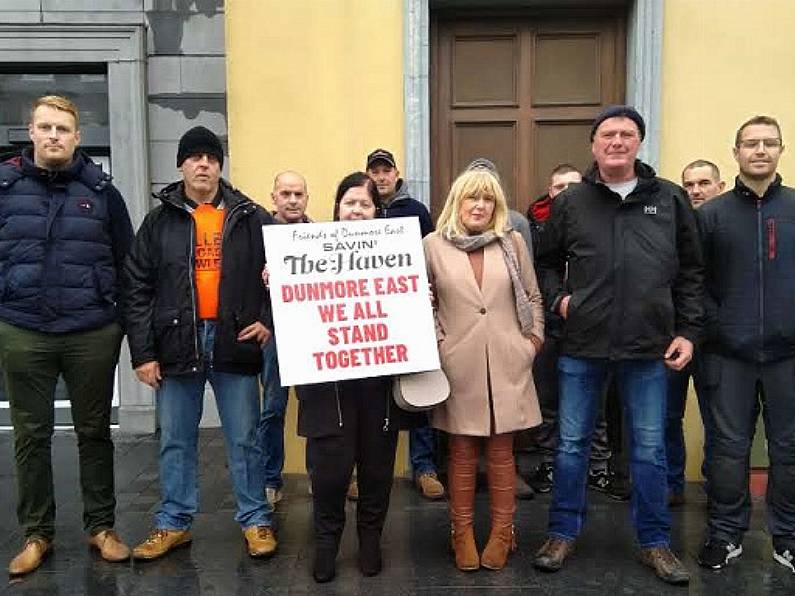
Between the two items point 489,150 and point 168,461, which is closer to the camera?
point 168,461

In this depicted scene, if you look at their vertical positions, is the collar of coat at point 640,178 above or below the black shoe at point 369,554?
above

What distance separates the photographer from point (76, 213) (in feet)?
12.6

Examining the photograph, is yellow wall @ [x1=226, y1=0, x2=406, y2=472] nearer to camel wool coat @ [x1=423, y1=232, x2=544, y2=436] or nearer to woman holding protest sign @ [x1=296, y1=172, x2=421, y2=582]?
woman holding protest sign @ [x1=296, y1=172, x2=421, y2=582]

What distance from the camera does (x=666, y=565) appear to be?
3.76 metres

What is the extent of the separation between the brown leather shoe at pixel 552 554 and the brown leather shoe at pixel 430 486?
3.31ft

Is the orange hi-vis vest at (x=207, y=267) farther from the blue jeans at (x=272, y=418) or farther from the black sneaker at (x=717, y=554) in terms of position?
the black sneaker at (x=717, y=554)

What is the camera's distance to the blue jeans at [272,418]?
4762 mm

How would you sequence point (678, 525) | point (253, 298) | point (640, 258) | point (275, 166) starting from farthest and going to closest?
point (275, 166)
point (678, 525)
point (253, 298)
point (640, 258)

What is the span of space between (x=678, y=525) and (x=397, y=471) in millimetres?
1836

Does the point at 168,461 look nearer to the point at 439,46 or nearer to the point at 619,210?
the point at 619,210

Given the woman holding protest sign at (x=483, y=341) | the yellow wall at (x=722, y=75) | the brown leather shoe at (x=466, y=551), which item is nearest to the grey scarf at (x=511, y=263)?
the woman holding protest sign at (x=483, y=341)

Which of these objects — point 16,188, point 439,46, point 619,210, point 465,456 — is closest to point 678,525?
point 465,456

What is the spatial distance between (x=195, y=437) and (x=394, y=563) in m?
1.21

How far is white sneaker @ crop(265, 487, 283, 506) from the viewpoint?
190 inches
